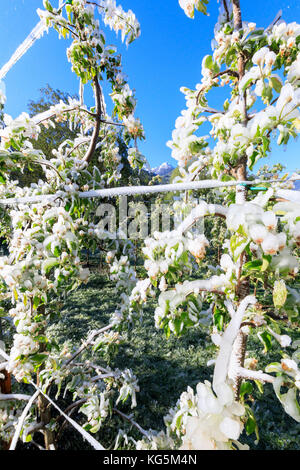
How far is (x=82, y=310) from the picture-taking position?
21.0 ft

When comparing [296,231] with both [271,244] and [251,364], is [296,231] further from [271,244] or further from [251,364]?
[251,364]

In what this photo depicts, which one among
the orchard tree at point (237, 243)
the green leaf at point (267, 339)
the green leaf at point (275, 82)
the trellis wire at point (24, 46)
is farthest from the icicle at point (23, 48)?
the green leaf at point (267, 339)

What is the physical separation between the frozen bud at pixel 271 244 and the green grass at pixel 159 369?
38.1 inches

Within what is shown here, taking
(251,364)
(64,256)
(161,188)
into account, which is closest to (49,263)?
(64,256)

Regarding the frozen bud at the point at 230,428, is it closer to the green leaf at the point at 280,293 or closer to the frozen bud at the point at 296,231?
the green leaf at the point at 280,293

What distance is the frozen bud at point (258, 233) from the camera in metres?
0.57

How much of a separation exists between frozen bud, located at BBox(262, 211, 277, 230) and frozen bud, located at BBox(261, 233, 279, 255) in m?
0.02

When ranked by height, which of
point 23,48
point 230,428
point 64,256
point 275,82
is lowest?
point 230,428

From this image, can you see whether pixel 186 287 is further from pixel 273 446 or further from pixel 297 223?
pixel 273 446

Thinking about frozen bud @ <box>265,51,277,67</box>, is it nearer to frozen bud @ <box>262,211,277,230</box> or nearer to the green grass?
frozen bud @ <box>262,211,277,230</box>

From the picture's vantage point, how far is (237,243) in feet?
2.25

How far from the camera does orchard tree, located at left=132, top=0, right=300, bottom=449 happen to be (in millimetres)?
571

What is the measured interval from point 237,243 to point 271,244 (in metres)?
0.13
